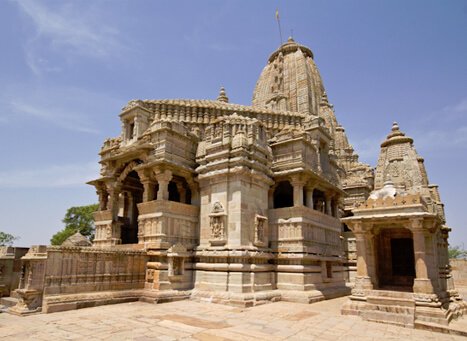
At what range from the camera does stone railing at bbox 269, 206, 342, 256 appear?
17.7 metres

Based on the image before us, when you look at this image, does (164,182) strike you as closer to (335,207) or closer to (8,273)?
(8,273)

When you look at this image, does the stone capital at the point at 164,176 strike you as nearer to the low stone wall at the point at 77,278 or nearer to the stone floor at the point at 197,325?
the low stone wall at the point at 77,278

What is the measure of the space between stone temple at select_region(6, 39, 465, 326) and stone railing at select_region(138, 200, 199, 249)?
0.06 m

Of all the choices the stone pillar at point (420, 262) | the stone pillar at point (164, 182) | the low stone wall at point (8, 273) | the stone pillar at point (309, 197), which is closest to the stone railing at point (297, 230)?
the stone pillar at point (309, 197)

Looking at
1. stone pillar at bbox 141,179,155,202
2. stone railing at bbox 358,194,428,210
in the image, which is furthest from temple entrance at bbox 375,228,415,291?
stone pillar at bbox 141,179,155,202

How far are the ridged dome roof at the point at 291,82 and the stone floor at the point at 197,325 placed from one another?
2511cm

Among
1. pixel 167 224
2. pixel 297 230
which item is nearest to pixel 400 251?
pixel 297 230

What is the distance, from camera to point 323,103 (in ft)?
130

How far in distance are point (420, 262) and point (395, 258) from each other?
2.66 m

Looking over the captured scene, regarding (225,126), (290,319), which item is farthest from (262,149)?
(290,319)

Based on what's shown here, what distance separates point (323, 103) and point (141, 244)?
29559 millimetres

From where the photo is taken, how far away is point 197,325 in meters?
10.4

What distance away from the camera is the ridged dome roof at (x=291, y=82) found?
37.6 meters

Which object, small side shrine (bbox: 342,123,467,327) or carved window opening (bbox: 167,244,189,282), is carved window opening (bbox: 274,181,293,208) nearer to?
small side shrine (bbox: 342,123,467,327)
